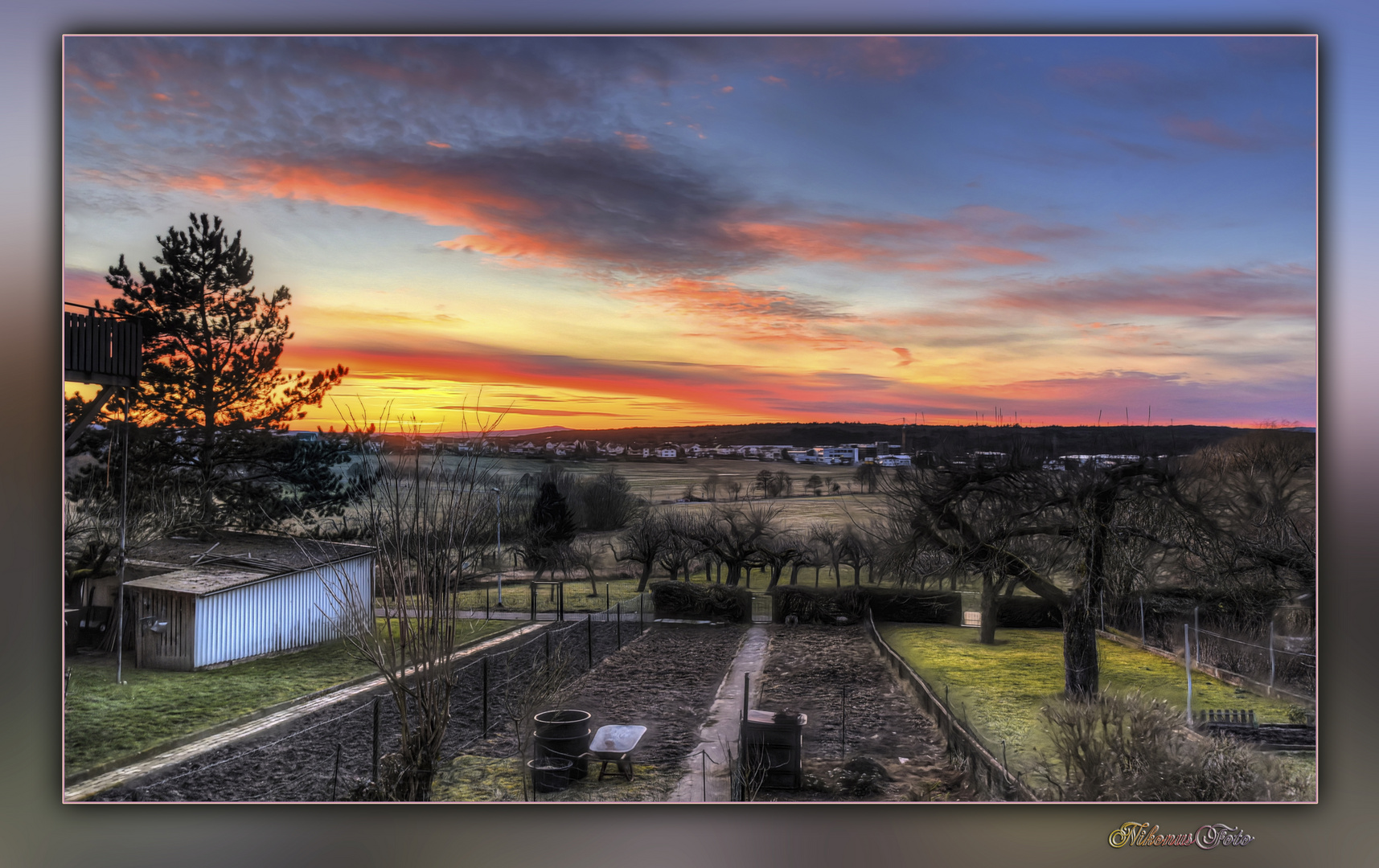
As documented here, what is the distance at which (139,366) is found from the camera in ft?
11.5

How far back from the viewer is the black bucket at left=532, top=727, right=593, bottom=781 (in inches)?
132

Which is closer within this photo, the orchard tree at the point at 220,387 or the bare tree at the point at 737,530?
the orchard tree at the point at 220,387

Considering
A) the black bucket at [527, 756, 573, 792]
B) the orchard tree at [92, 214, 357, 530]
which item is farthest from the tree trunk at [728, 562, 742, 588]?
the orchard tree at [92, 214, 357, 530]

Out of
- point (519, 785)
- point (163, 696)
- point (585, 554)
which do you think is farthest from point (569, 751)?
point (163, 696)

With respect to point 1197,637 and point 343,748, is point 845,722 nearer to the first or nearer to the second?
point 1197,637

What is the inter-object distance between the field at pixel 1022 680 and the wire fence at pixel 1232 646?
9cm

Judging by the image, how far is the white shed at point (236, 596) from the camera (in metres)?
3.53

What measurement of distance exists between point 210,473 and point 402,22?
2758mm

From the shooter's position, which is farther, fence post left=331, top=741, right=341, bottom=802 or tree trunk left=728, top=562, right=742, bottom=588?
tree trunk left=728, top=562, right=742, bottom=588

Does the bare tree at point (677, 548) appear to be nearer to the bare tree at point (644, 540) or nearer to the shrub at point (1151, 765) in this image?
the bare tree at point (644, 540)

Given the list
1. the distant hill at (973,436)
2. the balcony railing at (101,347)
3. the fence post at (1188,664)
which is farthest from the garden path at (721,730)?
the balcony railing at (101,347)

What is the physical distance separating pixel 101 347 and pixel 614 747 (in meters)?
3.53

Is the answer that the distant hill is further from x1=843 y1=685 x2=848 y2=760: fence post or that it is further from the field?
x1=843 y1=685 x2=848 y2=760: fence post
